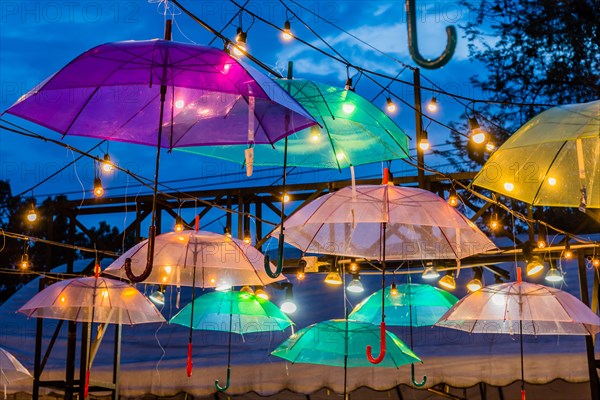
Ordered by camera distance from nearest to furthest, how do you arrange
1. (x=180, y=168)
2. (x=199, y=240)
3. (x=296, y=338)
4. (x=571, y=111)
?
(x=571, y=111) → (x=199, y=240) → (x=296, y=338) → (x=180, y=168)

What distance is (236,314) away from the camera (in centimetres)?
1134

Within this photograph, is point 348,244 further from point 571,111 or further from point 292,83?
point 571,111

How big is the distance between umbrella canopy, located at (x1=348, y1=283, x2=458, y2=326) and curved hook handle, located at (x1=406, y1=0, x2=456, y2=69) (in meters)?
8.83

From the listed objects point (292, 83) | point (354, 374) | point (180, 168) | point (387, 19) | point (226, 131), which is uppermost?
point (180, 168)

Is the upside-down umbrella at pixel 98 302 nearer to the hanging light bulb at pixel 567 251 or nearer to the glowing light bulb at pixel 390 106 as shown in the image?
the glowing light bulb at pixel 390 106

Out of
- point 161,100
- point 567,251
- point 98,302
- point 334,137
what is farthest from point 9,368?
point 161,100

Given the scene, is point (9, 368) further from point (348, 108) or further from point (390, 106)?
point (348, 108)

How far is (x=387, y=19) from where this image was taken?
679cm

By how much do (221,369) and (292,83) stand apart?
7.14 m

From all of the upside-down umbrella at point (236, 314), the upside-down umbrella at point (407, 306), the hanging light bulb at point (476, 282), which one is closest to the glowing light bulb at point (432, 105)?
the upside-down umbrella at point (407, 306)

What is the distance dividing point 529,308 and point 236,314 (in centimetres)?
457

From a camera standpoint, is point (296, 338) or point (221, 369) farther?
point (221, 369)

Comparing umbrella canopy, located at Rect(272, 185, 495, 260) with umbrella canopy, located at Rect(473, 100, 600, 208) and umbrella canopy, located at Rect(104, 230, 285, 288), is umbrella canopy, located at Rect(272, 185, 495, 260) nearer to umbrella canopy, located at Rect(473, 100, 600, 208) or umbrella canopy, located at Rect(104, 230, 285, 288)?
umbrella canopy, located at Rect(104, 230, 285, 288)

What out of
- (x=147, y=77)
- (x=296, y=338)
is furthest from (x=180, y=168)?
(x=147, y=77)
